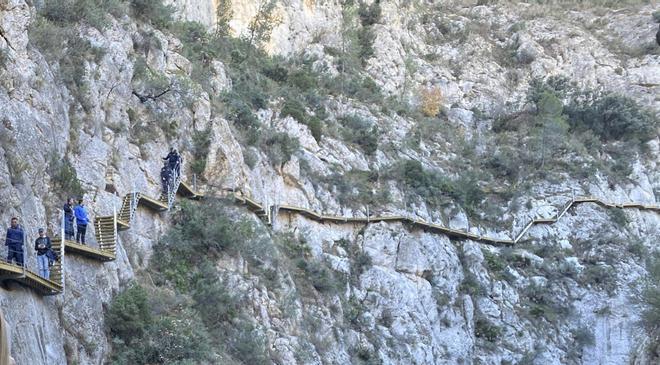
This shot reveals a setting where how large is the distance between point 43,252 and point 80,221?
2475mm

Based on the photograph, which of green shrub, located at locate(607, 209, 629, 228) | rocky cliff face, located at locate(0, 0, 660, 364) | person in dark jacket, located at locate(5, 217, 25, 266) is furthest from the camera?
green shrub, located at locate(607, 209, 629, 228)

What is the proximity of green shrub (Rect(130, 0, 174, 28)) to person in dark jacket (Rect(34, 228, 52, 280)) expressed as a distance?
15581 millimetres

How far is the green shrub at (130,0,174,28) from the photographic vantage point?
102 feet

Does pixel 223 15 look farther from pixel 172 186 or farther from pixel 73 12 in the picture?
pixel 172 186

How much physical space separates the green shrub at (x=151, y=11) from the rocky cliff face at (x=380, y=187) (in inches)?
21.3

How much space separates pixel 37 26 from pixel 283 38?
81.9 ft

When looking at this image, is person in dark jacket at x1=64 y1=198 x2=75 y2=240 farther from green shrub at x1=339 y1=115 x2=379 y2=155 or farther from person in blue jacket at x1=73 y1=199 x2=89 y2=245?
green shrub at x1=339 y1=115 x2=379 y2=155

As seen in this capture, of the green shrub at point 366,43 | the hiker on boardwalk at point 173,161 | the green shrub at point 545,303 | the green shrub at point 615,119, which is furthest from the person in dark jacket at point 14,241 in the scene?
the green shrub at point 615,119

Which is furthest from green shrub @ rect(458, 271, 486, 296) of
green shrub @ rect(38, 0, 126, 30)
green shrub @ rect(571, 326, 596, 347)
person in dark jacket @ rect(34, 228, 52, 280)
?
person in dark jacket @ rect(34, 228, 52, 280)

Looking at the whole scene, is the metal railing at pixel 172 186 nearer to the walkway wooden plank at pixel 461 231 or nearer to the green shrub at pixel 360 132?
the walkway wooden plank at pixel 461 231

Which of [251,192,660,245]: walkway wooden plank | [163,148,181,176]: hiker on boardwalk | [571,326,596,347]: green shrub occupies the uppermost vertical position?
[251,192,660,245]: walkway wooden plank

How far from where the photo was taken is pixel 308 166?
36.4m

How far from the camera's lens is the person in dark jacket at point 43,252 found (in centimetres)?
1638

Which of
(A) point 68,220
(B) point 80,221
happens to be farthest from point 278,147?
(A) point 68,220
